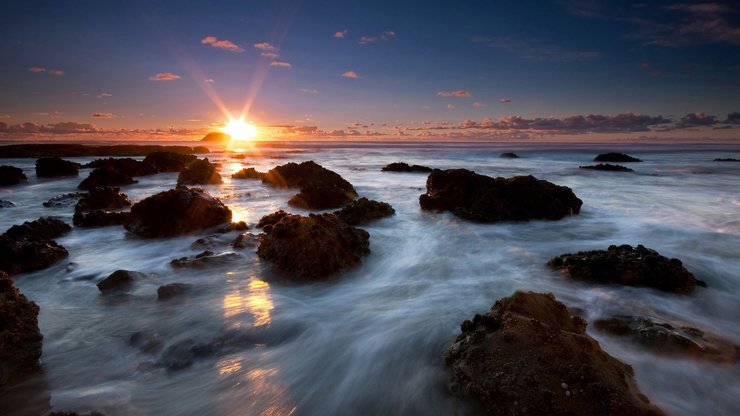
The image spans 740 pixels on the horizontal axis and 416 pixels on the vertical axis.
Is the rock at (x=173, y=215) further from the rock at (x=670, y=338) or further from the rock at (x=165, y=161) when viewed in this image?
the rock at (x=165, y=161)

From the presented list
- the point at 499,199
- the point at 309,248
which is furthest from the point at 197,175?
the point at 309,248

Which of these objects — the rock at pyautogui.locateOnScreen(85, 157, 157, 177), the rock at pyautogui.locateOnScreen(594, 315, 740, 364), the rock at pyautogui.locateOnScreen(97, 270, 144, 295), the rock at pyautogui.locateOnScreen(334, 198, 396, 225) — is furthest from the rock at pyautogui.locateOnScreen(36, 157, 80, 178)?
the rock at pyautogui.locateOnScreen(594, 315, 740, 364)

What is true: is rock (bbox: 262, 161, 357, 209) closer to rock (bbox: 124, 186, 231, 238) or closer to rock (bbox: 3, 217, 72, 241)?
rock (bbox: 124, 186, 231, 238)

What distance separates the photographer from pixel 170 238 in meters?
7.16

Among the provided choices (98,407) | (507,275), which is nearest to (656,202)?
(507,275)

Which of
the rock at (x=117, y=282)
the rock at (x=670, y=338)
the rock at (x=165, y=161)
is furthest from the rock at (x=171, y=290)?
the rock at (x=165, y=161)

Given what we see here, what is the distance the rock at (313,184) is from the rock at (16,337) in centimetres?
703

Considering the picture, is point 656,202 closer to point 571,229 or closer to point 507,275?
point 571,229

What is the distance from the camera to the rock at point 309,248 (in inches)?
205

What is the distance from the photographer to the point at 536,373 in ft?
7.98

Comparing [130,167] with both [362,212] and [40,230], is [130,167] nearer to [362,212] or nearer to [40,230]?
[40,230]

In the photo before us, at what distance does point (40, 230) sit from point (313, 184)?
5.91 metres

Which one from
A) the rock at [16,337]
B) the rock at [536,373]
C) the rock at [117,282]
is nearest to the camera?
the rock at [536,373]

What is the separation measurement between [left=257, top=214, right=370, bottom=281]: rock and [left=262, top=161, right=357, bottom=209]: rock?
171 inches
